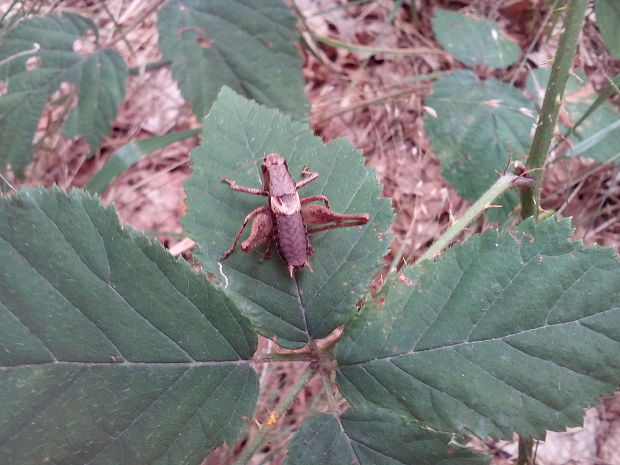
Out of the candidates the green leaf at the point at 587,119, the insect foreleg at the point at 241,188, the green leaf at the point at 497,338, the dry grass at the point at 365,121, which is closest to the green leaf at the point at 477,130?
the green leaf at the point at 587,119

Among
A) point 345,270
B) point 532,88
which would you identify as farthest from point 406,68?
point 345,270

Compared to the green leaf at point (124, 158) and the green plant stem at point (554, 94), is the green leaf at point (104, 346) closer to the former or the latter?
the green plant stem at point (554, 94)

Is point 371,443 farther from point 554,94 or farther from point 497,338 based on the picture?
point 554,94

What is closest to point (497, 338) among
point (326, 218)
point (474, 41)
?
point (326, 218)

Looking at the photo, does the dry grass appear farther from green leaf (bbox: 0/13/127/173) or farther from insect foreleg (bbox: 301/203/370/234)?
insect foreleg (bbox: 301/203/370/234)

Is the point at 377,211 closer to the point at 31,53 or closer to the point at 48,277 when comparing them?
the point at 48,277

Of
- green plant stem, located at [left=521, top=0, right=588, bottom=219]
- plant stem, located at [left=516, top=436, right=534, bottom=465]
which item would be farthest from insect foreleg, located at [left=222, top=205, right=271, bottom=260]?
plant stem, located at [left=516, top=436, right=534, bottom=465]
